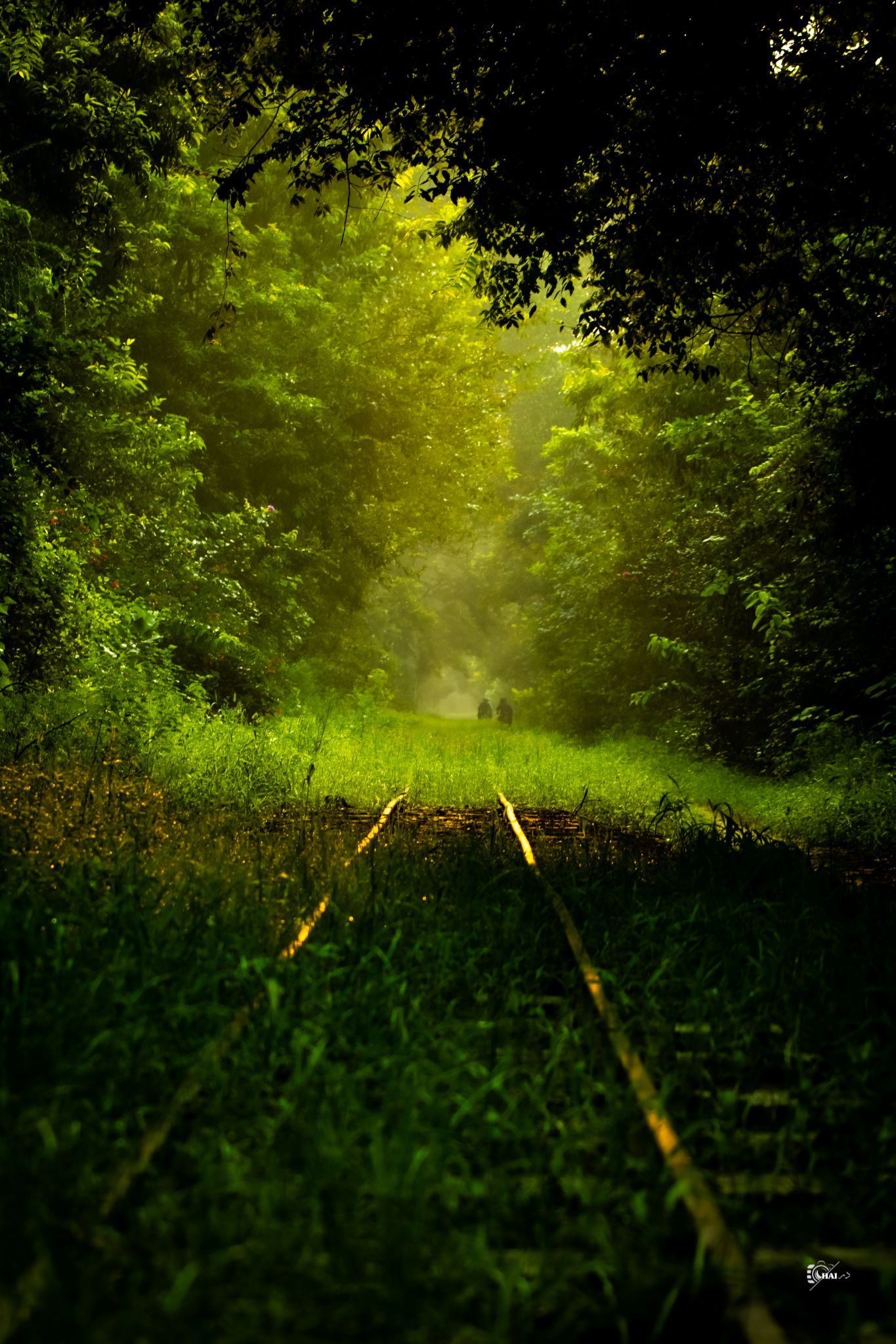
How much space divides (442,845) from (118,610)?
22.9 feet

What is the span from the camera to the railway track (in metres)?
2.00

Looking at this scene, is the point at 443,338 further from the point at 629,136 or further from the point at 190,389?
the point at 629,136

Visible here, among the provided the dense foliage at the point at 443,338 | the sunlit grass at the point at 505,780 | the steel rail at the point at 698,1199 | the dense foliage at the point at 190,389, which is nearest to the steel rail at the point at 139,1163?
the steel rail at the point at 698,1199

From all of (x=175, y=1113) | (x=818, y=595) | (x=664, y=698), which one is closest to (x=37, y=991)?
(x=175, y=1113)

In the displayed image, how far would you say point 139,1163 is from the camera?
2.33m

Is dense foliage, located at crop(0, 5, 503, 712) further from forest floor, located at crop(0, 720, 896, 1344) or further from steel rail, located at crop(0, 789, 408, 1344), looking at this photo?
steel rail, located at crop(0, 789, 408, 1344)

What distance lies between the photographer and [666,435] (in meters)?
16.8

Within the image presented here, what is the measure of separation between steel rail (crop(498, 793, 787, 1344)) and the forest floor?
0.19 ft

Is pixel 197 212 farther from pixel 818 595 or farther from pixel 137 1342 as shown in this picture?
pixel 137 1342

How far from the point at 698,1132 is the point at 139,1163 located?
1794 millimetres

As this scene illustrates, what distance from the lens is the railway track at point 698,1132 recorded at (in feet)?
6.56

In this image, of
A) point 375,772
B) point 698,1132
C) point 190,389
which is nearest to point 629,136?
point 698,1132

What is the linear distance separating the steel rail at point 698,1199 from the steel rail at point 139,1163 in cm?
132

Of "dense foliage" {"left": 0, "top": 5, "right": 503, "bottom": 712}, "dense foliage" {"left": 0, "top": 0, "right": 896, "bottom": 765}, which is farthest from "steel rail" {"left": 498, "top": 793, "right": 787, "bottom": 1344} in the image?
"dense foliage" {"left": 0, "top": 5, "right": 503, "bottom": 712}
